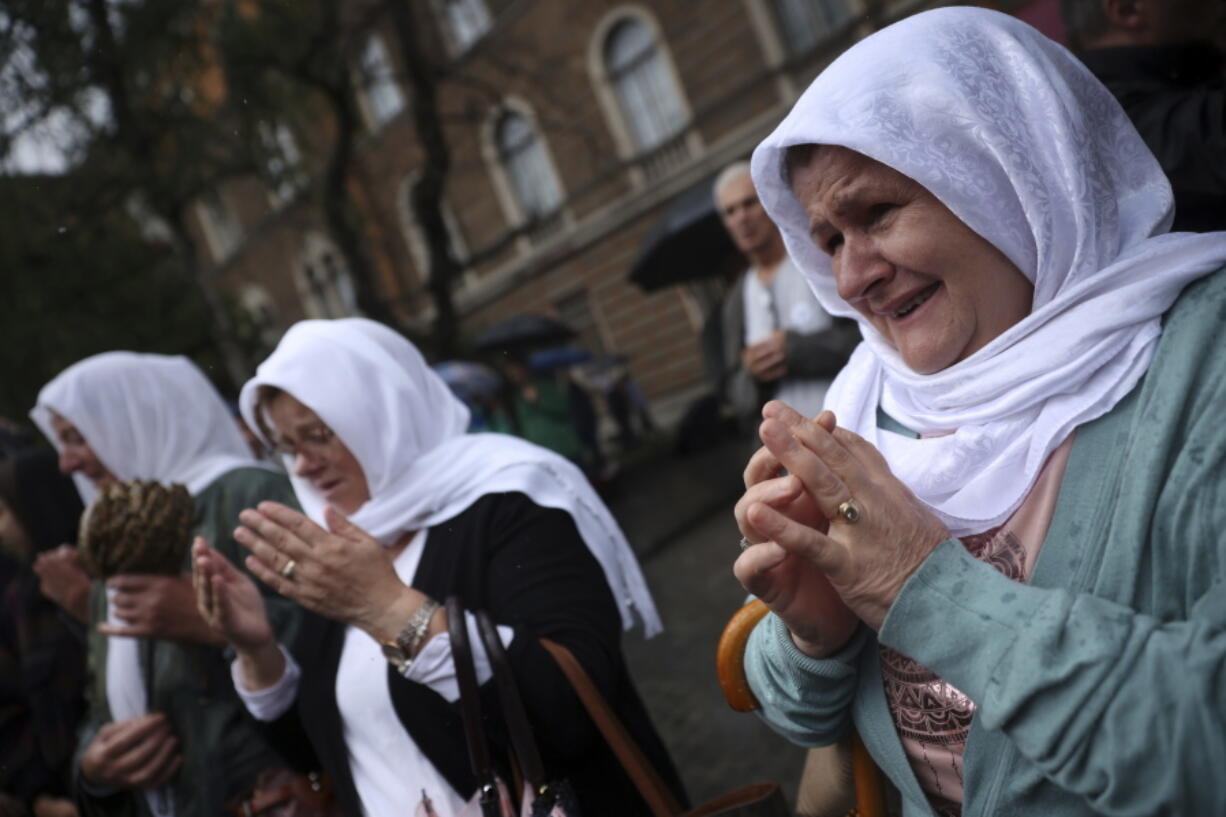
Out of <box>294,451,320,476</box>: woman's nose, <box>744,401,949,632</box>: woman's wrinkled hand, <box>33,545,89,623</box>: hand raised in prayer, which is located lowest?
<box>744,401,949,632</box>: woman's wrinkled hand

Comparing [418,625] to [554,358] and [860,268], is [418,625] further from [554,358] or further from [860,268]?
[554,358]

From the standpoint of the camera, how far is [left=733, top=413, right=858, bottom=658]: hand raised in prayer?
4.20ft

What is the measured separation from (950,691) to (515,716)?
912 millimetres

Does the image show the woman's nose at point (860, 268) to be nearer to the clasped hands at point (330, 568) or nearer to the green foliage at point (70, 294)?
the clasped hands at point (330, 568)

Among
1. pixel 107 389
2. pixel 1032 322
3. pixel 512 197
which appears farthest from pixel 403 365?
pixel 512 197

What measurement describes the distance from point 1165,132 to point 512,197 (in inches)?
792

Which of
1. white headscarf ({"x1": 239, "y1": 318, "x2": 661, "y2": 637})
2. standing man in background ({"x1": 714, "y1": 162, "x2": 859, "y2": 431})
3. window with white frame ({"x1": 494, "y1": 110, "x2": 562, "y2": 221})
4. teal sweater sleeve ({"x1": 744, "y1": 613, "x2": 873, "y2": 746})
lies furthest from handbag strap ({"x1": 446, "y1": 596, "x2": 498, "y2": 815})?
window with white frame ({"x1": 494, "y1": 110, "x2": 562, "y2": 221})

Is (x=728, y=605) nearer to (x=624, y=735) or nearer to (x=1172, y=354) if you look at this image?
(x=624, y=735)

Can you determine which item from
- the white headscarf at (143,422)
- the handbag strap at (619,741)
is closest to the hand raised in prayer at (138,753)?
the white headscarf at (143,422)

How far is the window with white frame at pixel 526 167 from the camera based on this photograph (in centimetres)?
2042

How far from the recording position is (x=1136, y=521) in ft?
3.85

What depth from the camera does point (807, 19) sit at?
46.4 feet

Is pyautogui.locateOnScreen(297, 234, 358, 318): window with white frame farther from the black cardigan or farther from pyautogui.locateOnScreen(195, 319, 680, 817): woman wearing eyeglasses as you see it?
the black cardigan

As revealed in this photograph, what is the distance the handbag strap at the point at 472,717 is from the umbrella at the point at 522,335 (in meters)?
11.8
